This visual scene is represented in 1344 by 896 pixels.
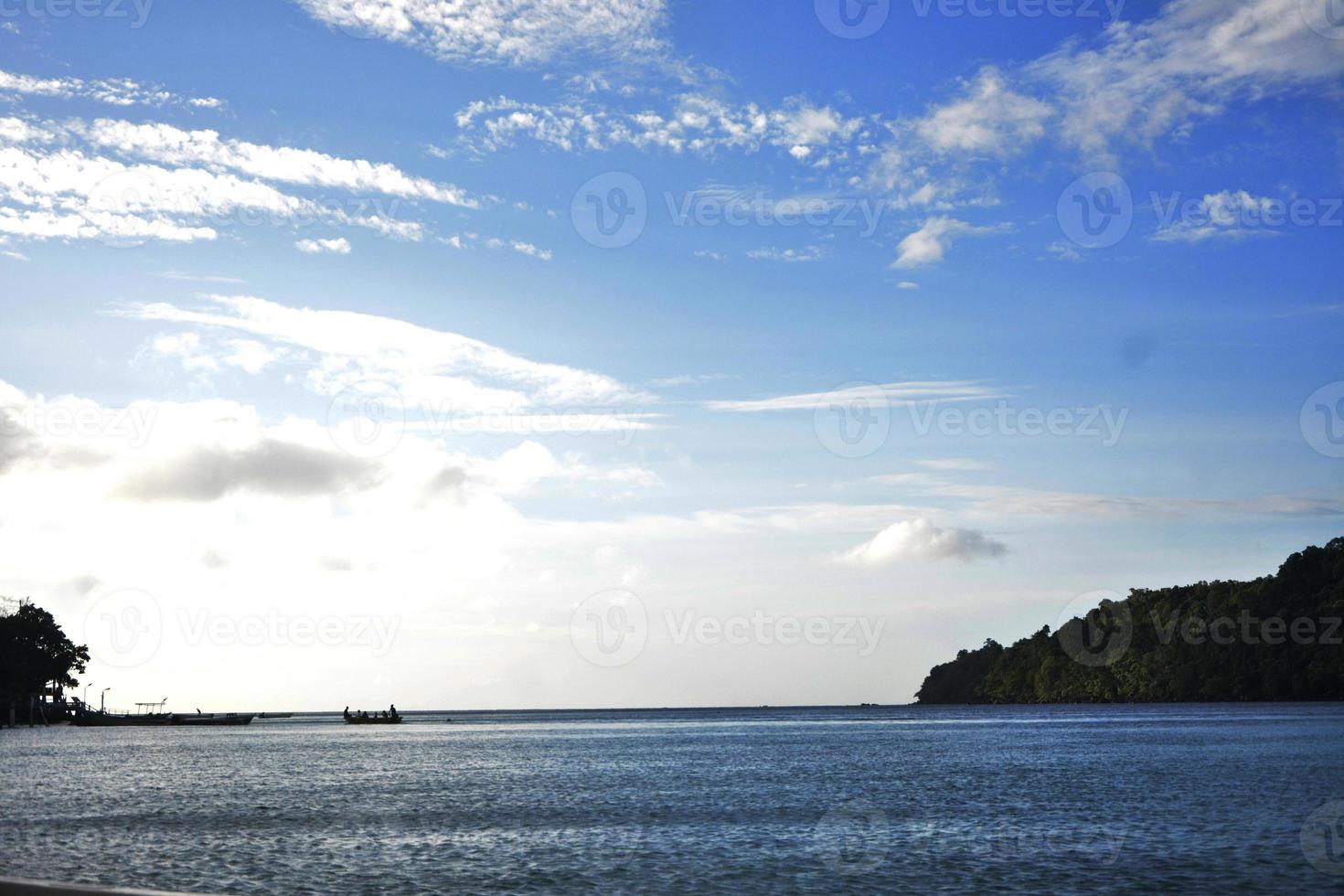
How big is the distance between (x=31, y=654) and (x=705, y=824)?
15629cm

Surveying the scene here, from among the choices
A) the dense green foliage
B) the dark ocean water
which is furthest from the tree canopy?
the dark ocean water

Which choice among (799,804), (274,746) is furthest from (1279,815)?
(274,746)

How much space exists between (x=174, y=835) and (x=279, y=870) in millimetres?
12127

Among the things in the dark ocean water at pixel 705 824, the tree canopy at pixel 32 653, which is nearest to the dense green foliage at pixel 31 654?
the tree canopy at pixel 32 653

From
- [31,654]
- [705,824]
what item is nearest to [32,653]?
[31,654]

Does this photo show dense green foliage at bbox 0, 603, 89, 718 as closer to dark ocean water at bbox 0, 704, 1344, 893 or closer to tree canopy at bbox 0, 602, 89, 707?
tree canopy at bbox 0, 602, 89, 707

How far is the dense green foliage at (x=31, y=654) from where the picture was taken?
166875 mm

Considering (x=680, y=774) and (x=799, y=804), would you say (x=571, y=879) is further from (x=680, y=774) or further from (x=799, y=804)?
(x=680, y=774)

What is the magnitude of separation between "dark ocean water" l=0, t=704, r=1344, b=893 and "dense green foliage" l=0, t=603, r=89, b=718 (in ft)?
276

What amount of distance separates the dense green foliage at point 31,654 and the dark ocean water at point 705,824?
8401 centimetres

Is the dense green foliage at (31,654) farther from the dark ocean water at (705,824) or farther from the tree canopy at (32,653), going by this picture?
the dark ocean water at (705,824)

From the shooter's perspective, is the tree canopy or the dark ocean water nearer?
the dark ocean water

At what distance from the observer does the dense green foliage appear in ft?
547

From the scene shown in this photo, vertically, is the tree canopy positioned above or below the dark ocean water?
above
